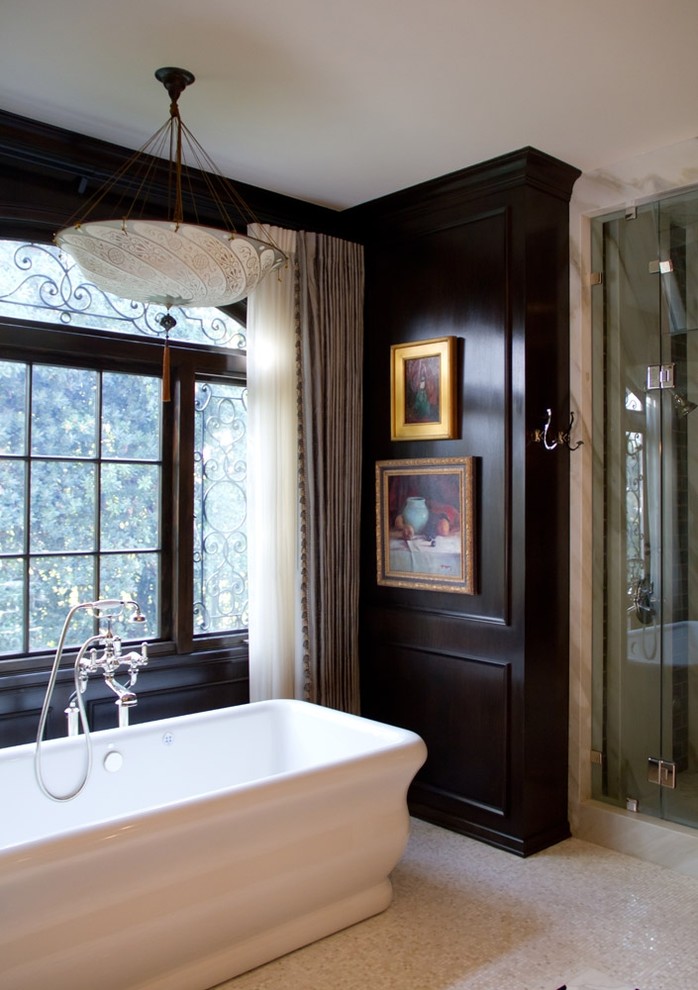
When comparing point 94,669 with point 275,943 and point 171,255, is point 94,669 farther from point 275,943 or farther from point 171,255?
point 171,255

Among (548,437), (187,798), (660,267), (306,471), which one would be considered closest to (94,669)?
(187,798)

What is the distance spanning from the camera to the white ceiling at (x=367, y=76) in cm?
238

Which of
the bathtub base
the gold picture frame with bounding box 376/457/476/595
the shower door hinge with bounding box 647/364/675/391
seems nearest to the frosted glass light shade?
the gold picture frame with bounding box 376/457/476/595

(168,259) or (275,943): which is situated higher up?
(168,259)

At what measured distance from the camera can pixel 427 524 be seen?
12.4 ft

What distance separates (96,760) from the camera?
2908 millimetres

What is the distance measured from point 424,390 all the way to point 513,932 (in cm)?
214

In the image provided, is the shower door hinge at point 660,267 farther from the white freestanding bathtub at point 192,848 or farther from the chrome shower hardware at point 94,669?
the chrome shower hardware at point 94,669

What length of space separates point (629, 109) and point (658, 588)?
70.0 inches

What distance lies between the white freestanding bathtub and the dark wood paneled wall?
2.24ft

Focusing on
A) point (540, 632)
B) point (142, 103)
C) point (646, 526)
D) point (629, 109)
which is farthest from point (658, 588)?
point (142, 103)

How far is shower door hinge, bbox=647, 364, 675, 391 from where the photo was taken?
11.1 ft

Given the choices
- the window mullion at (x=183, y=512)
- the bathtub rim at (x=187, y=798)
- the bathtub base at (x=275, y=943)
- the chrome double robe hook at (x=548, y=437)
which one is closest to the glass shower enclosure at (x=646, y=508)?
the chrome double robe hook at (x=548, y=437)

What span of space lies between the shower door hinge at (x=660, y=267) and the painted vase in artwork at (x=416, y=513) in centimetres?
133
